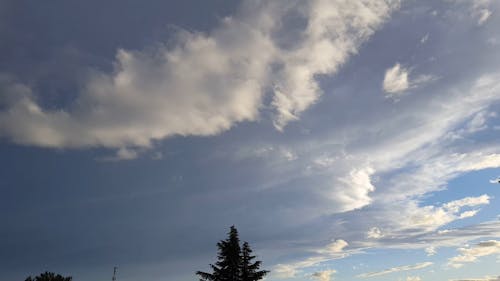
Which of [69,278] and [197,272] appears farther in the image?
[69,278]

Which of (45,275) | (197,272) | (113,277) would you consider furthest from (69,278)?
(197,272)

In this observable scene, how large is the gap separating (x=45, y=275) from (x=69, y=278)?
848 cm

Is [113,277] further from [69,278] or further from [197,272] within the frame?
[197,272]

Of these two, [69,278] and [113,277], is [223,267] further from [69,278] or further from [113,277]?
[69,278]

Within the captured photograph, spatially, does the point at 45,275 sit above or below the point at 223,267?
above

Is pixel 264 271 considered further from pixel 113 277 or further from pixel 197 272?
pixel 113 277

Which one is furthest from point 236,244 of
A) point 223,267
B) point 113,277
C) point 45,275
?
point 45,275

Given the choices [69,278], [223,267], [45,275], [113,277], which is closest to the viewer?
[223,267]

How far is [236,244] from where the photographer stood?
126ft

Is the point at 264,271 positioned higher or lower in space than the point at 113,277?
lower

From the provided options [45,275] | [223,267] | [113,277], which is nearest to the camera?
[223,267]

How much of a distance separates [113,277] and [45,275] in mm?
18932

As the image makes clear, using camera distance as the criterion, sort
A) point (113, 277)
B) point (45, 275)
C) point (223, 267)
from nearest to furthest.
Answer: point (223, 267)
point (113, 277)
point (45, 275)

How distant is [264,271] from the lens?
37781 millimetres
